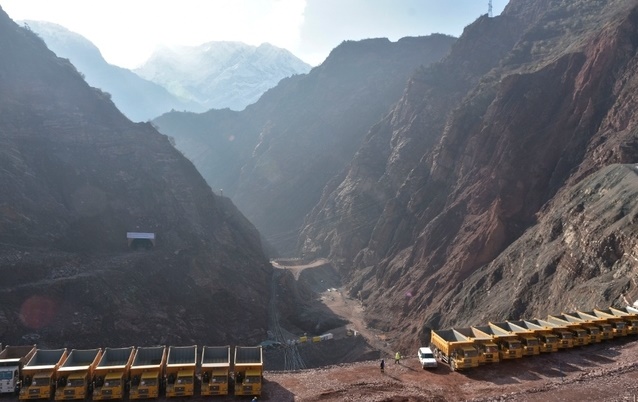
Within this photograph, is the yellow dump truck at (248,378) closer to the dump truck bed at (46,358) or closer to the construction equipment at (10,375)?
the dump truck bed at (46,358)

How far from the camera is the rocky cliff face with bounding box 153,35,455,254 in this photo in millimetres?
145750

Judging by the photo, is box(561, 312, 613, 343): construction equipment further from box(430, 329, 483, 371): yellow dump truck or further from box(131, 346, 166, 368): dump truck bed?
box(131, 346, 166, 368): dump truck bed

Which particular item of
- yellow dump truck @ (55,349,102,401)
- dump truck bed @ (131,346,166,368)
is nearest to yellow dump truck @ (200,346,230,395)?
dump truck bed @ (131,346,166,368)

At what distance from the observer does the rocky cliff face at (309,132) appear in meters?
146

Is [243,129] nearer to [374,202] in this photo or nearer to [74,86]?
[374,202]

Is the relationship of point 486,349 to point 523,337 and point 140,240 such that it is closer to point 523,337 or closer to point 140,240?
point 523,337

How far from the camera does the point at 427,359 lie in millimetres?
26766

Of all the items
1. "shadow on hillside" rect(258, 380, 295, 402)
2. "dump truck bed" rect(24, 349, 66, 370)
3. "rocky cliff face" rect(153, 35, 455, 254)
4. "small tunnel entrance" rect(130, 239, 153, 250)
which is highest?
"rocky cliff face" rect(153, 35, 455, 254)

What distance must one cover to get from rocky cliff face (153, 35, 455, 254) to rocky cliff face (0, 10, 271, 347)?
2314 inches

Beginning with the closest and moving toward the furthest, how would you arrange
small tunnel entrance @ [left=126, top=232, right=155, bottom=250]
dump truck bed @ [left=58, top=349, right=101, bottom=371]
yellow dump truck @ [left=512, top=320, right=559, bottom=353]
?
1. dump truck bed @ [left=58, top=349, right=101, bottom=371]
2. yellow dump truck @ [left=512, top=320, right=559, bottom=353]
3. small tunnel entrance @ [left=126, top=232, right=155, bottom=250]

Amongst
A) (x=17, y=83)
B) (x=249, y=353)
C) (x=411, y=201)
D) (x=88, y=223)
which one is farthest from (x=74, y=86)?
(x=249, y=353)

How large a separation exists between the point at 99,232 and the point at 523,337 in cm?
5426

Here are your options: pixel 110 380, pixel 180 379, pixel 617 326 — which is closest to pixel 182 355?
pixel 180 379

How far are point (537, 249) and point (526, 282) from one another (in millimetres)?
6338
